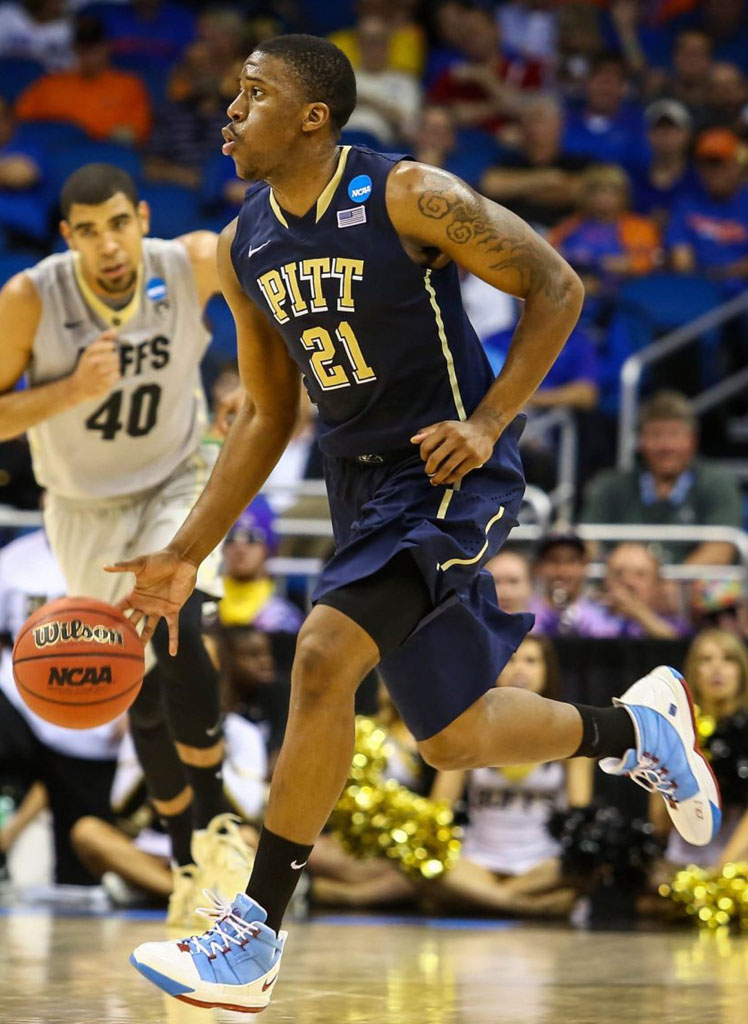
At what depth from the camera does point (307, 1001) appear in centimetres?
417

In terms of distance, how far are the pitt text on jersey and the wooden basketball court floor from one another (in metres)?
1.49

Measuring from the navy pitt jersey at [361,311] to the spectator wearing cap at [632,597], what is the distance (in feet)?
13.2

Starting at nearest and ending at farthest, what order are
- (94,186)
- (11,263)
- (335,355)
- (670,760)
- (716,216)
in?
(335,355)
(670,760)
(94,186)
(11,263)
(716,216)

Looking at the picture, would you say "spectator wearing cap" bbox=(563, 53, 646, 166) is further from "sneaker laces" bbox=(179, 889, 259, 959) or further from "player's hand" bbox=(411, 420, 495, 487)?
"sneaker laces" bbox=(179, 889, 259, 959)

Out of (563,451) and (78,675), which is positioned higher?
(563,451)

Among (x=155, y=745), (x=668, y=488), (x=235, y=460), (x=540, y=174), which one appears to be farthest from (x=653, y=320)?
(x=235, y=460)

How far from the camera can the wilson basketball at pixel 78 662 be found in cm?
428

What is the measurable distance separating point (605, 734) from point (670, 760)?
0.75ft

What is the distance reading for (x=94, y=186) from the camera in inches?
206

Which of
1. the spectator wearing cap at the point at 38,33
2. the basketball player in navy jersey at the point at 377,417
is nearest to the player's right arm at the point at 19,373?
the basketball player in navy jersey at the point at 377,417

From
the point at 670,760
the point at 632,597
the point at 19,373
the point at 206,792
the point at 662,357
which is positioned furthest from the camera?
the point at 662,357

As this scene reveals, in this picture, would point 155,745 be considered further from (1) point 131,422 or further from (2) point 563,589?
(2) point 563,589

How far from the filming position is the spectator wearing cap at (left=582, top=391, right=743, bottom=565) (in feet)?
28.5

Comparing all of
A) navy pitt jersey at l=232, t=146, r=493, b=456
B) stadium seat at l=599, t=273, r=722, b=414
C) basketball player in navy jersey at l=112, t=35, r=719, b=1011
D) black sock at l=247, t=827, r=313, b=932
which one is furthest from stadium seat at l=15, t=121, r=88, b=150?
black sock at l=247, t=827, r=313, b=932
